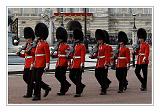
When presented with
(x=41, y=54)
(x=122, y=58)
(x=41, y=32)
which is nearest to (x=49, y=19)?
(x=122, y=58)

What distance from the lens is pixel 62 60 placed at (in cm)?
900

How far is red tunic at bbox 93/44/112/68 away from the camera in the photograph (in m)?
9.16

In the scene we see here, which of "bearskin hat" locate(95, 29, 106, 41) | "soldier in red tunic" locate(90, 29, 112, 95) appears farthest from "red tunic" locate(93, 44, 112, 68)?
"bearskin hat" locate(95, 29, 106, 41)

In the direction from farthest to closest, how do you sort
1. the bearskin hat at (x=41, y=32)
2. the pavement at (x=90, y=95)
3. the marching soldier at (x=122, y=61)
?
the marching soldier at (x=122, y=61) → the bearskin hat at (x=41, y=32) → the pavement at (x=90, y=95)

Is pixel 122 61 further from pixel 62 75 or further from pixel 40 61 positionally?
pixel 40 61

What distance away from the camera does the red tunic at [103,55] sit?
30.1 feet

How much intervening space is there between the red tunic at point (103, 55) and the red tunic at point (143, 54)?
2.83 feet

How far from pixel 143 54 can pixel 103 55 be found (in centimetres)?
100

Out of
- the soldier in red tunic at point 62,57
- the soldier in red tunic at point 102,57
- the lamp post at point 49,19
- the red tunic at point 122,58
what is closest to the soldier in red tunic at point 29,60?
the soldier in red tunic at point 62,57

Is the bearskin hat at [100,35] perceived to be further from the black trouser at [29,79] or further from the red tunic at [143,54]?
the black trouser at [29,79]

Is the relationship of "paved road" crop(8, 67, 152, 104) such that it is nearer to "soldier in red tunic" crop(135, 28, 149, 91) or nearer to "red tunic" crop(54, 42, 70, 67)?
"soldier in red tunic" crop(135, 28, 149, 91)

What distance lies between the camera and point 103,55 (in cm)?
921
